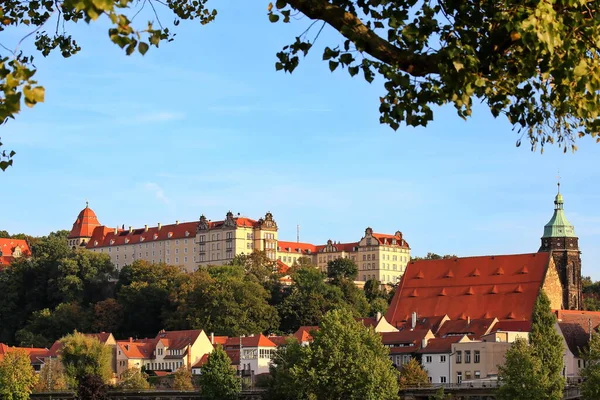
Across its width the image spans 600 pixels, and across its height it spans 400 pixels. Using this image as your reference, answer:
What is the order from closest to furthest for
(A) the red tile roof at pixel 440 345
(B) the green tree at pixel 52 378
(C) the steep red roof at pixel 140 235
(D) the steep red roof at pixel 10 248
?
(A) the red tile roof at pixel 440 345 → (B) the green tree at pixel 52 378 → (C) the steep red roof at pixel 140 235 → (D) the steep red roof at pixel 10 248

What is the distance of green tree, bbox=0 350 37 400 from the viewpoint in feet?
299

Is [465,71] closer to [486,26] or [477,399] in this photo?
[486,26]

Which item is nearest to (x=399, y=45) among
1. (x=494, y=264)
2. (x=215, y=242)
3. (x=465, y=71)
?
(x=465, y=71)

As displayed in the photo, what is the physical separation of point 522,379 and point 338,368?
11.6 m

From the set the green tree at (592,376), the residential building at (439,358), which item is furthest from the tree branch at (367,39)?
the residential building at (439,358)

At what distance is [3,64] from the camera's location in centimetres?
839

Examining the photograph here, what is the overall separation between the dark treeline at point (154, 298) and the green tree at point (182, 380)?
52.8 ft

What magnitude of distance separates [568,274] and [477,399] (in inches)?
1626

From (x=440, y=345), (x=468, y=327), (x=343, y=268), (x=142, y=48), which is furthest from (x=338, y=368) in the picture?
(x=343, y=268)

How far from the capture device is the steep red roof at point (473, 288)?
99.4 meters

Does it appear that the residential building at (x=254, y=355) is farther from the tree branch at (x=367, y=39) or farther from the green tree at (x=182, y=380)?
the tree branch at (x=367, y=39)

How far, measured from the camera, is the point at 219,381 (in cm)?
7975

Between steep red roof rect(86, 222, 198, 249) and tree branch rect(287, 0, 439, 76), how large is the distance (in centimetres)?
15067

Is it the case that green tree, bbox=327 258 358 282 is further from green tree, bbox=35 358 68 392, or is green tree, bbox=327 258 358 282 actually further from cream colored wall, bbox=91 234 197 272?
green tree, bbox=35 358 68 392
